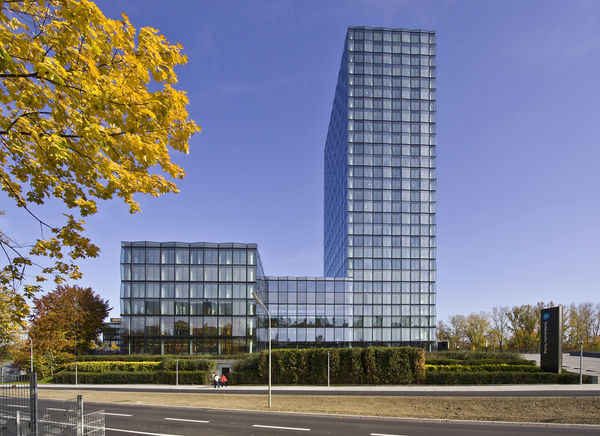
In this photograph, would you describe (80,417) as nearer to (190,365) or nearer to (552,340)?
(190,365)

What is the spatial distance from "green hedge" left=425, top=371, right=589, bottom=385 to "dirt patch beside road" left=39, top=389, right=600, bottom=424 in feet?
36.6

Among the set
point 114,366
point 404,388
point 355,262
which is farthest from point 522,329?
point 114,366

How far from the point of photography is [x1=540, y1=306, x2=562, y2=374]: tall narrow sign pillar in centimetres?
3600

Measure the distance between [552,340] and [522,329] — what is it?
53.0 metres

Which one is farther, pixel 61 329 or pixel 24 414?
pixel 61 329

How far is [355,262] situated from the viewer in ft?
229

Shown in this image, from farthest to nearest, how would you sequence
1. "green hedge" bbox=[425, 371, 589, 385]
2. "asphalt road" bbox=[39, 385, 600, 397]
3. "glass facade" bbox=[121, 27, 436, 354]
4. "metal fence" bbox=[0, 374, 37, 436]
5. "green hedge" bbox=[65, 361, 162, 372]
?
"glass facade" bbox=[121, 27, 436, 354] → "green hedge" bbox=[65, 361, 162, 372] → "green hedge" bbox=[425, 371, 589, 385] → "asphalt road" bbox=[39, 385, 600, 397] → "metal fence" bbox=[0, 374, 37, 436]

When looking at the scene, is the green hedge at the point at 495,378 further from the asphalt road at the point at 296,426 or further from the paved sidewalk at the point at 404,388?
the asphalt road at the point at 296,426

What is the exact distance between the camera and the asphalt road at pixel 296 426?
17094 mm

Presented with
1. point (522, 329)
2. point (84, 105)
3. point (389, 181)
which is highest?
point (389, 181)

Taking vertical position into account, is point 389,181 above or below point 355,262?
above

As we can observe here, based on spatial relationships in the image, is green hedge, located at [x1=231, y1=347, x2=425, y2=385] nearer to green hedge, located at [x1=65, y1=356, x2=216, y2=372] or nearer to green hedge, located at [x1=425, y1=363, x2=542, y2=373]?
green hedge, located at [x1=425, y1=363, x2=542, y2=373]

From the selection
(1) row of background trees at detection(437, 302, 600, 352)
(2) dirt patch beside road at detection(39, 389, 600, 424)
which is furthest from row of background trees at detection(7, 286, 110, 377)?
(1) row of background trees at detection(437, 302, 600, 352)

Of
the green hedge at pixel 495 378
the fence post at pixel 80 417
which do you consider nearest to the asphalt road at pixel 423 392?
the green hedge at pixel 495 378
